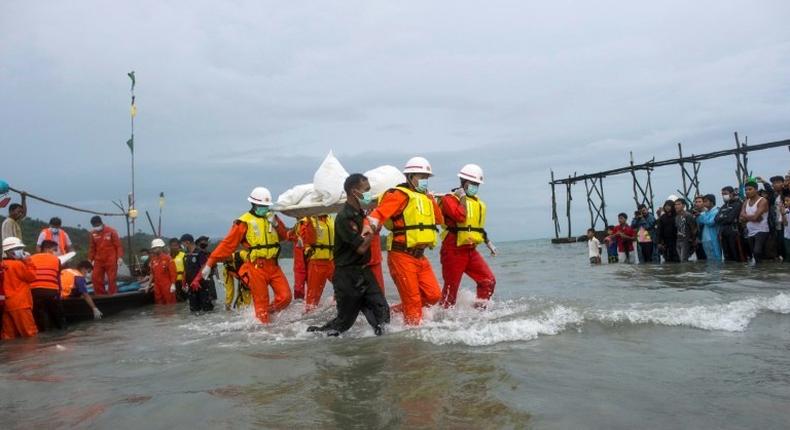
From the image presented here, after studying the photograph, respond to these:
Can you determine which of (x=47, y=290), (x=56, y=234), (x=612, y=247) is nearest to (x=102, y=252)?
(x=56, y=234)

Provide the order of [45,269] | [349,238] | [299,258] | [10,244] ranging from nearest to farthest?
[349,238] → [10,244] → [45,269] → [299,258]

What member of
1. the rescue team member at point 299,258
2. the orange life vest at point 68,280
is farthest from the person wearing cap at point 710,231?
the orange life vest at point 68,280

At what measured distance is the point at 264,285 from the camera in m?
7.69

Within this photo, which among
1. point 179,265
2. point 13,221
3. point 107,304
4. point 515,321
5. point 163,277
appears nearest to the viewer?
point 515,321

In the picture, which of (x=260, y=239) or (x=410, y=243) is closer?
(x=410, y=243)

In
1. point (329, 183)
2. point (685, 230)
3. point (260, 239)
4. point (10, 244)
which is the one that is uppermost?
point (329, 183)

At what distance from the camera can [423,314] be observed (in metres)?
7.02

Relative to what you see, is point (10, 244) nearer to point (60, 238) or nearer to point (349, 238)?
point (60, 238)

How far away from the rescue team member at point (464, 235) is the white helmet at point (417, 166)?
783mm

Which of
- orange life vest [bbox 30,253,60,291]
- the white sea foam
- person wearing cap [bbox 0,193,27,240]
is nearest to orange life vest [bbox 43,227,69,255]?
person wearing cap [bbox 0,193,27,240]

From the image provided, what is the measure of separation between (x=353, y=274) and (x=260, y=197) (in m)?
2.37

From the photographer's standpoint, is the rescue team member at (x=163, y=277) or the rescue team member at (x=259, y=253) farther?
the rescue team member at (x=163, y=277)

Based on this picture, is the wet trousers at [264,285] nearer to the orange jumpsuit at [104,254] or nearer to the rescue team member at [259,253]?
the rescue team member at [259,253]

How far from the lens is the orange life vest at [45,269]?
31.8 feet
